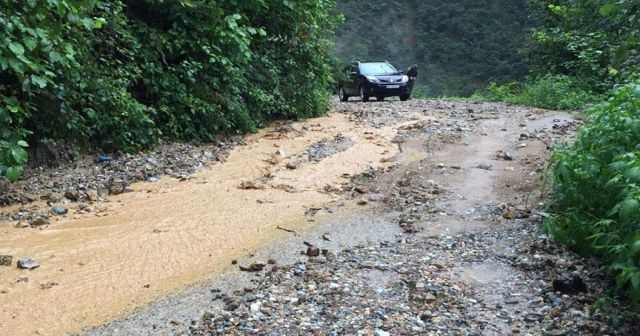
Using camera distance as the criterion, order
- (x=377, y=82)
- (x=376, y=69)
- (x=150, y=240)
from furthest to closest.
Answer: (x=376, y=69)
(x=377, y=82)
(x=150, y=240)

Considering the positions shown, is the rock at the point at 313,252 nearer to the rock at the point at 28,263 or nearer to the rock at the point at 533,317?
the rock at the point at 533,317

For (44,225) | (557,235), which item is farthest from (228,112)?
(557,235)

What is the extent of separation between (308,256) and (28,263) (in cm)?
231

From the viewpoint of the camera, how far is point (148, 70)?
8977mm

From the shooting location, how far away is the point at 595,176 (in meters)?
4.15

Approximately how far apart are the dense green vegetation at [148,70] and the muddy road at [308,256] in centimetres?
125

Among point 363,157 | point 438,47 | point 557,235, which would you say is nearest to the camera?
point 557,235

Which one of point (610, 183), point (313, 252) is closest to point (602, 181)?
point (610, 183)

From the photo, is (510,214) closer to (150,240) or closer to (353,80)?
(150,240)

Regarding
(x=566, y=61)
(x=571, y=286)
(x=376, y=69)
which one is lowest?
(x=571, y=286)

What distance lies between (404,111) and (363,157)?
5.25 meters

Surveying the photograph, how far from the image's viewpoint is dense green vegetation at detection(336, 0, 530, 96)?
33906 mm

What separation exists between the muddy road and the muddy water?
0.06 feet

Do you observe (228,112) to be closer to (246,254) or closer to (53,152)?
(53,152)
